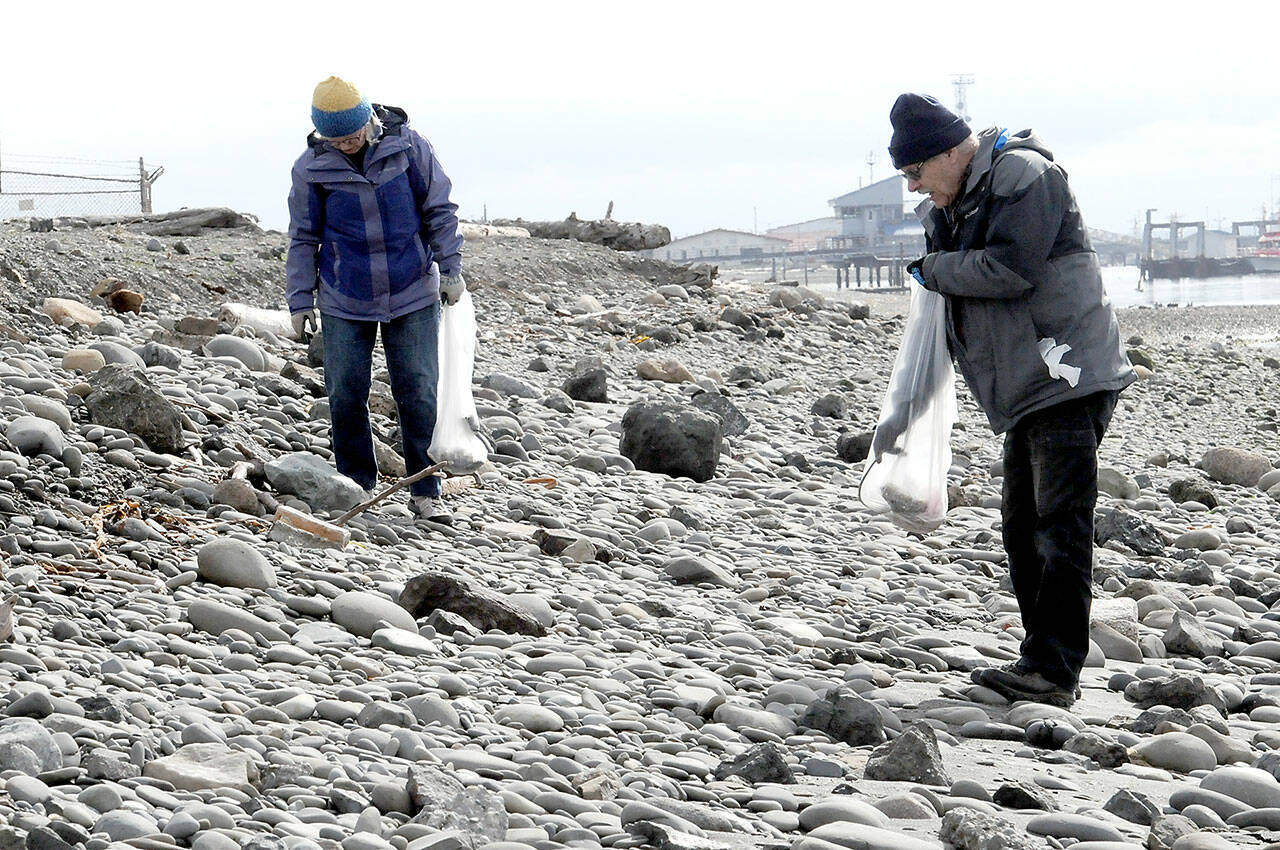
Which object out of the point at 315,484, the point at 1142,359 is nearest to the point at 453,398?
the point at 315,484

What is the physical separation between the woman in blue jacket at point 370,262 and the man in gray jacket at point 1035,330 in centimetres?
247

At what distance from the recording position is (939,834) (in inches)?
111

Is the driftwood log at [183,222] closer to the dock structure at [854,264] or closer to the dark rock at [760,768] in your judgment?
the dark rock at [760,768]

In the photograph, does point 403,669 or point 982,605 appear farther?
point 982,605

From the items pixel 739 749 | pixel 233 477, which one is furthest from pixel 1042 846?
pixel 233 477

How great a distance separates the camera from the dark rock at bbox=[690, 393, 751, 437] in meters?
8.84

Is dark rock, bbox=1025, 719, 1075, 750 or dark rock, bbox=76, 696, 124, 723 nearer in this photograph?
dark rock, bbox=76, 696, 124, 723

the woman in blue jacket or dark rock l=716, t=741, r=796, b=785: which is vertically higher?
the woman in blue jacket

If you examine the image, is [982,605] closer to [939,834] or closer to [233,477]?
[939,834]

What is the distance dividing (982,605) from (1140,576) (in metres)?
1.03

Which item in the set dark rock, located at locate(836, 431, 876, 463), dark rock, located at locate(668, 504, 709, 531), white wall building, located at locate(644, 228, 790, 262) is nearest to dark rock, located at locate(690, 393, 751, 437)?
dark rock, located at locate(836, 431, 876, 463)

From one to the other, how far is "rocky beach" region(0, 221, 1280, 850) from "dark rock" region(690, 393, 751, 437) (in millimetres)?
37

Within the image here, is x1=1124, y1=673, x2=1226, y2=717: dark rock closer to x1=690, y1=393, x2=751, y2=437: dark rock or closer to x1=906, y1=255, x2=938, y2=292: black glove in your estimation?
x1=906, y1=255, x2=938, y2=292: black glove

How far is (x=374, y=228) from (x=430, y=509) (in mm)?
1227
